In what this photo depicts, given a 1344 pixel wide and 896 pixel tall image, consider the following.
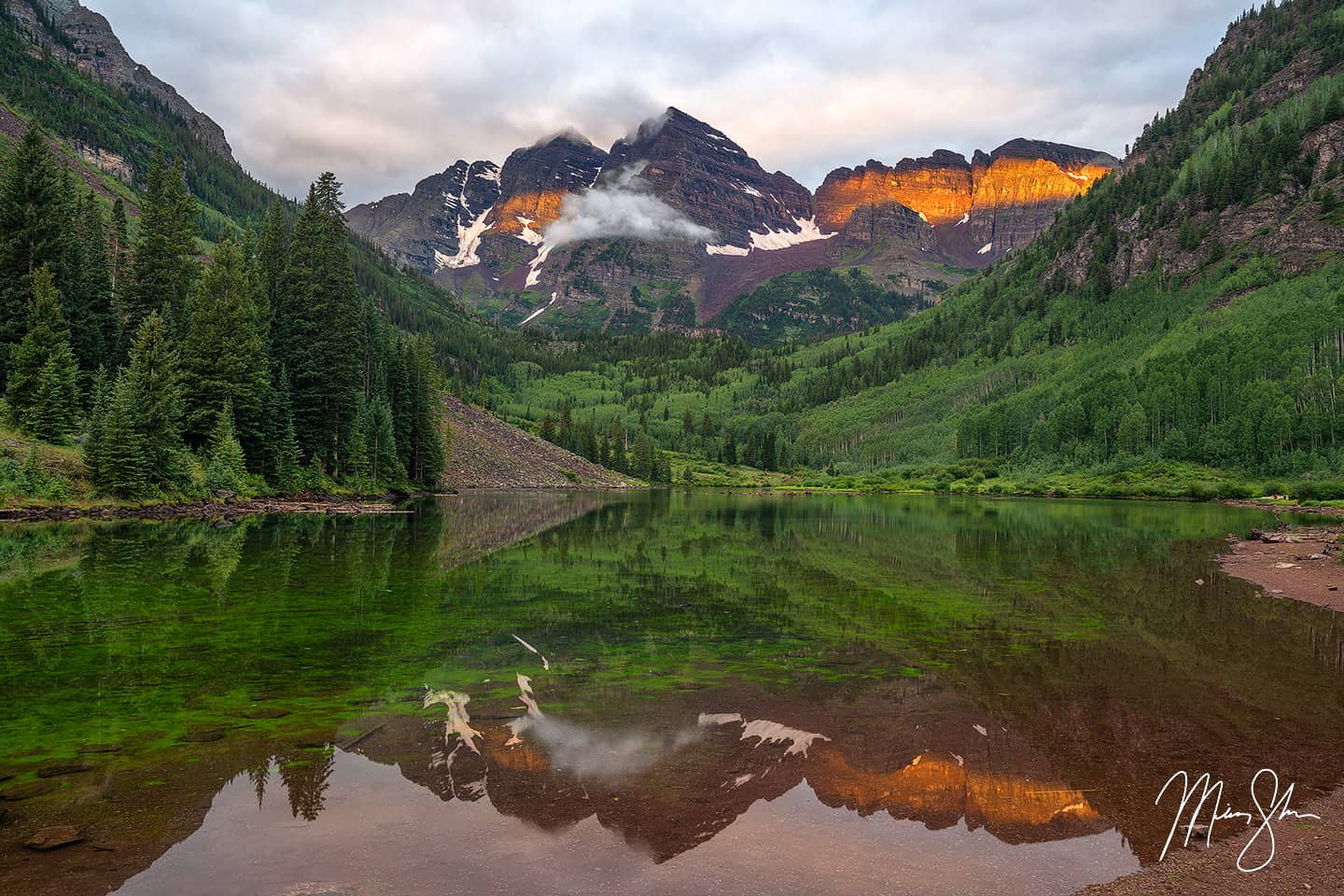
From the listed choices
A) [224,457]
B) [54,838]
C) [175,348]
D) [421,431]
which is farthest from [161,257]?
[54,838]

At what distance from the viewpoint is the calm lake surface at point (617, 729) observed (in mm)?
8734

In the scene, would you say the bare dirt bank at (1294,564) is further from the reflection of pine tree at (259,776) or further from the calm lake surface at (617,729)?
the reflection of pine tree at (259,776)

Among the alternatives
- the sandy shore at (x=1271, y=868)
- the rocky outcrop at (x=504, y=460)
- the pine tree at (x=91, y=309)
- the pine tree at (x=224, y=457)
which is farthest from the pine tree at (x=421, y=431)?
the sandy shore at (x=1271, y=868)

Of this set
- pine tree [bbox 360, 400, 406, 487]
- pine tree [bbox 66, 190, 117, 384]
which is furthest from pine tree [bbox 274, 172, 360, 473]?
pine tree [bbox 66, 190, 117, 384]

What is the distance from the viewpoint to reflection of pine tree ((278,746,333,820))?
9781mm

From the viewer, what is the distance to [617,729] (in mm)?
13039

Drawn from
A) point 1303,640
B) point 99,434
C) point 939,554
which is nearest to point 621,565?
point 939,554

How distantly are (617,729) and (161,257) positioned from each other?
261ft

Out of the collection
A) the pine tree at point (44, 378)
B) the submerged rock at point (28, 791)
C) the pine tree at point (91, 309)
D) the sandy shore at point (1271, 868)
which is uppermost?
the pine tree at point (91, 309)

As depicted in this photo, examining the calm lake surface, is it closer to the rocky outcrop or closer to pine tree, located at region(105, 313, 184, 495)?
pine tree, located at region(105, 313, 184, 495)

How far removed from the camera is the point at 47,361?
5284cm

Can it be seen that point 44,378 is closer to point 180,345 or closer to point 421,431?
point 180,345

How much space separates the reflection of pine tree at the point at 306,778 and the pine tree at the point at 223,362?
60919mm

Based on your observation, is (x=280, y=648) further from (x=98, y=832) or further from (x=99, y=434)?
(x=99, y=434)
